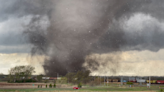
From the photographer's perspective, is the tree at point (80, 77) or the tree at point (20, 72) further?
the tree at point (20, 72)

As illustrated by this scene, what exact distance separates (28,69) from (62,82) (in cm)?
4341

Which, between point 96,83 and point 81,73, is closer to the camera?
point 96,83

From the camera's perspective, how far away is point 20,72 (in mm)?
143625

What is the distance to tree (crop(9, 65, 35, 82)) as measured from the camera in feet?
458

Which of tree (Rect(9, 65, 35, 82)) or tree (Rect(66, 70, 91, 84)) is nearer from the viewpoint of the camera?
tree (Rect(66, 70, 91, 84))

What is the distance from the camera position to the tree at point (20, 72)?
139625 millimetres

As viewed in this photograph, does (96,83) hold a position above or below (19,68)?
below

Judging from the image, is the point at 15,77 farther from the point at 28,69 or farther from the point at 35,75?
the point at 35,75

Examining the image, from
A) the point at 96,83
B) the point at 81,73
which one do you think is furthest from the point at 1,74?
the point at 96,83

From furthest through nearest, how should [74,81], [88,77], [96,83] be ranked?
[88,77] → [74,81] → [96,83]

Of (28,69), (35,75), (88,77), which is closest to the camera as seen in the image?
(88,77)

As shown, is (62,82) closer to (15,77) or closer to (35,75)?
(15,77)

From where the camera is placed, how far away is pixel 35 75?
167750 millimetres

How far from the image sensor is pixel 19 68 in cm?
14638
